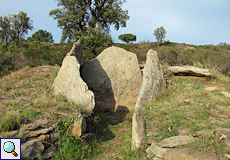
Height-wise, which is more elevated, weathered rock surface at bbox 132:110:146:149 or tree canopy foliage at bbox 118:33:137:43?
tree canopy foliage at bbox 118:33:137:43

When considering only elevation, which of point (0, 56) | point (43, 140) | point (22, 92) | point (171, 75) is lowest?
point (43, 140)

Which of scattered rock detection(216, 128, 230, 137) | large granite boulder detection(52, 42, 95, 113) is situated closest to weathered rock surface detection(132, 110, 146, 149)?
large granite boulder detection(52, 42, 95, 113)

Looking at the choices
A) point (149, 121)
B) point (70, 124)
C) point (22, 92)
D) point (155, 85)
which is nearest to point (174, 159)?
point (149, 121)

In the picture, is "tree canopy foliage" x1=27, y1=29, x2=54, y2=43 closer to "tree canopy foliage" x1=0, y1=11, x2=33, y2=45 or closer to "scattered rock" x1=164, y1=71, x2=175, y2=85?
"tree canopy foliage" x1=0, y1=11, x2=33, y2=45

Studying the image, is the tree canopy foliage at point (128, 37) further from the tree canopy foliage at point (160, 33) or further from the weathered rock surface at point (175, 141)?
the weathered rock surface at point (175, 141)

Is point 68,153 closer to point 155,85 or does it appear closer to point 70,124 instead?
point 70,124

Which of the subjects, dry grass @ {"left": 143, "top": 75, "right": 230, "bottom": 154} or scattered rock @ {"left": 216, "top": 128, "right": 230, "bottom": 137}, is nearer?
scattered rock @ {"left": 216, "top": 128, "right": 230, "bottom": 137}

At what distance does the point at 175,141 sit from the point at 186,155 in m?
0.45

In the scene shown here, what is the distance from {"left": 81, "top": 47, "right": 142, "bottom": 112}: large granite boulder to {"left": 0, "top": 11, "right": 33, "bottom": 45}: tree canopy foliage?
68.4 ft

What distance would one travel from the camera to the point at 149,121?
4.69 meters

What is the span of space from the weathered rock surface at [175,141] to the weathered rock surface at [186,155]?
190 mm

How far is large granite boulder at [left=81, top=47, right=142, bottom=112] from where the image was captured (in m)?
6.66

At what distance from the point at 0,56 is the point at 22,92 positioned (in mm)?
4213

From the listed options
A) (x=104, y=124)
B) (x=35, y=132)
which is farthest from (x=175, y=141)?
(x=35, y=132)
